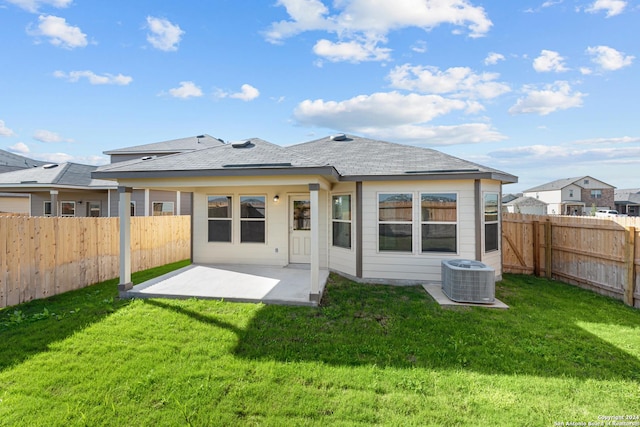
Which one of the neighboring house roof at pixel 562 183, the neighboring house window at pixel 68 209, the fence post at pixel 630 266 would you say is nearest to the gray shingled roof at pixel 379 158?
the fence post at pixel 630 266

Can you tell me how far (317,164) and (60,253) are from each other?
613cm

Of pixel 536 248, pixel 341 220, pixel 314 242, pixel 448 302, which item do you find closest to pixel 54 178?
pixel 341 220

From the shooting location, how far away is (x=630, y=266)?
19.2 feet

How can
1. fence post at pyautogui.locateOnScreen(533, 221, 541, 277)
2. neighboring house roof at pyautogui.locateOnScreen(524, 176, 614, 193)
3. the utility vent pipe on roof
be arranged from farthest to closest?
1. neighboring house roof at pyautogui.locateOnScreen(524, 176, 614, 193)
2. fence post at pyautogui.locateOnScreen(533, 221, 541, 277)
3. the utility vent pipe on roof

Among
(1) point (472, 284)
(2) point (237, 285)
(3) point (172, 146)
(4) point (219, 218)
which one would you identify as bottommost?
(2) point (237, 285)

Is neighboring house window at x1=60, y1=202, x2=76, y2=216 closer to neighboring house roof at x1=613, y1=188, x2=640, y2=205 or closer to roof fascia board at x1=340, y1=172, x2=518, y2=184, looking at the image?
roof fascia board at x1=340, y1=172, x2=518, y2=184

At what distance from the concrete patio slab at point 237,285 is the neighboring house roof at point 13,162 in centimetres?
2991

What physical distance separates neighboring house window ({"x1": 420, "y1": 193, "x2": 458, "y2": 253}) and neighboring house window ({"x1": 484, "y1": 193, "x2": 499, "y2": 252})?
92 centimetres

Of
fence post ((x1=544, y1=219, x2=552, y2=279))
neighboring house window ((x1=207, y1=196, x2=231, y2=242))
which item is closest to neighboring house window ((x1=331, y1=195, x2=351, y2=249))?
neighboring house window ((x1=207, y1=196, x2=231, y2=242))

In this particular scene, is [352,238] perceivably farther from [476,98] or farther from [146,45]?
[146,45]

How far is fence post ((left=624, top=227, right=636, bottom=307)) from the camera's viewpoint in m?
5.83

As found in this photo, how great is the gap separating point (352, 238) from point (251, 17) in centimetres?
882

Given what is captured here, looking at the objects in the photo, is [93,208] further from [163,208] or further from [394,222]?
[394,222]

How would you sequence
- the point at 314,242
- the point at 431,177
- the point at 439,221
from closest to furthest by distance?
the point at 314,242, the point at 431,177, the point at 439,221
